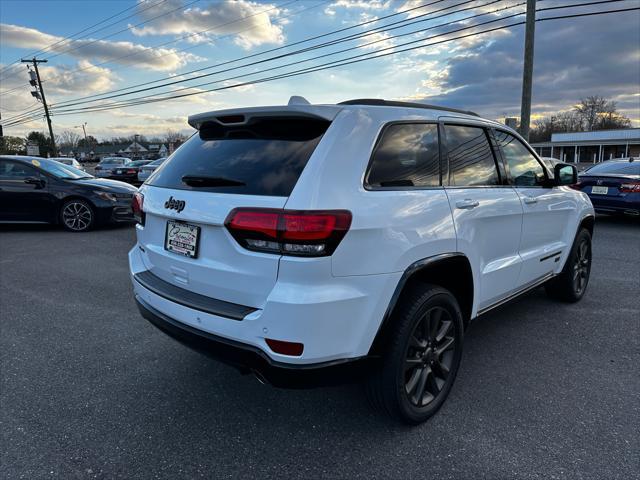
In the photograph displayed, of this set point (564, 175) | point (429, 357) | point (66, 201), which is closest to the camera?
point (429, 357)

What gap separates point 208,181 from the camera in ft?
8.31

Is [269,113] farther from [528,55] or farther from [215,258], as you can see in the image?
[528,55]

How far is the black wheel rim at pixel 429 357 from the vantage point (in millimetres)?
2596

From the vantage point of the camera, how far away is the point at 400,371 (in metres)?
2.42

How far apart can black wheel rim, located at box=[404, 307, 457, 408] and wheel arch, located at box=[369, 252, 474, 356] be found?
0.19 metres

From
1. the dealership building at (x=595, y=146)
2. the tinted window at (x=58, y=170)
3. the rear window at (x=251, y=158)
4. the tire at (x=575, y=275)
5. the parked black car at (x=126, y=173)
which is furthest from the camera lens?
the dealership building at (x=595, y=146)

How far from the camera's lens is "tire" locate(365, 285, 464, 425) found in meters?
2.39

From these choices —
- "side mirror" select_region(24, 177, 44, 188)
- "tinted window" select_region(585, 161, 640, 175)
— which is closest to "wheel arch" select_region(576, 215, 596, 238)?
"tinted window" select_region(585, 161, 640, 175)

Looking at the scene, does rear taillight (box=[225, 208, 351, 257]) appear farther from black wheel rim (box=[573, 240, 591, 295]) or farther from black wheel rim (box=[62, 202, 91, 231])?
black wheel rim (box=[62, 202, 91, 231])

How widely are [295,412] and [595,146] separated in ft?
181

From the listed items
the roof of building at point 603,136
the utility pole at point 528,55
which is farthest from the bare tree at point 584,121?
the utility pole at point 528,55

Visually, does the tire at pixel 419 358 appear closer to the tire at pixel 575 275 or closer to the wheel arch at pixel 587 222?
the tire at pixel 575 275

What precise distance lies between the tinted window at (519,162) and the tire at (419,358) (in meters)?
1.45

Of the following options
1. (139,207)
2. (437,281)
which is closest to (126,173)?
(139,207)
